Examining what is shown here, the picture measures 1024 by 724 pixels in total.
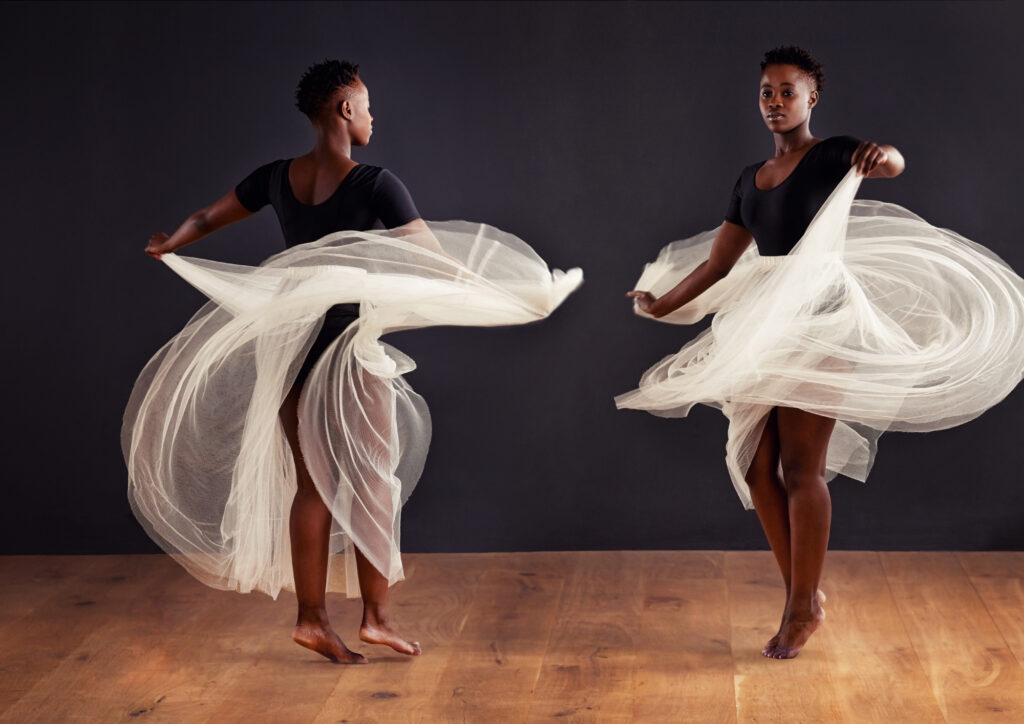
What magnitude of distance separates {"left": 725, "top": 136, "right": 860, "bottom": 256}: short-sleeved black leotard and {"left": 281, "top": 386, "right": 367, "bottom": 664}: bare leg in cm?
127

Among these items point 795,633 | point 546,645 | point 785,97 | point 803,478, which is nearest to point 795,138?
point 785,97

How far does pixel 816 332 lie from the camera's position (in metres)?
2.96

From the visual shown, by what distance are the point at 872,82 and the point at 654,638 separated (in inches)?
80.9

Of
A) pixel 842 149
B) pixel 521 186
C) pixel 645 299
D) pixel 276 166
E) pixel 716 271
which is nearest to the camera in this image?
pixel 842 149

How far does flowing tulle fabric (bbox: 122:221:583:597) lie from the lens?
9.78ft

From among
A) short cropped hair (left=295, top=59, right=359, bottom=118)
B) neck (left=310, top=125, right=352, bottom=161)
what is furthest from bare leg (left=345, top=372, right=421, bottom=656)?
short cropped hair (left=295, top=59, right=359, bottom=118)

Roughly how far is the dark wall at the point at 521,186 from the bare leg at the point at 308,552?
3.99ft

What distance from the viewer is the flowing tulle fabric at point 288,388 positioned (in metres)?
2.98

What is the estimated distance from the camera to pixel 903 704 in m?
2.77

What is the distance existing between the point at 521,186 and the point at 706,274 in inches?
43.4

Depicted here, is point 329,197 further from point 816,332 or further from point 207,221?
point 816,332

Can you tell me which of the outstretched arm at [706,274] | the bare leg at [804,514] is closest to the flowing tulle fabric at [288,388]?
the outstretched arm at [706,274]

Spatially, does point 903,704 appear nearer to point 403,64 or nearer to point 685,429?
point 685,429

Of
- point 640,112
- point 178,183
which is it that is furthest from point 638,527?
point 178,183
